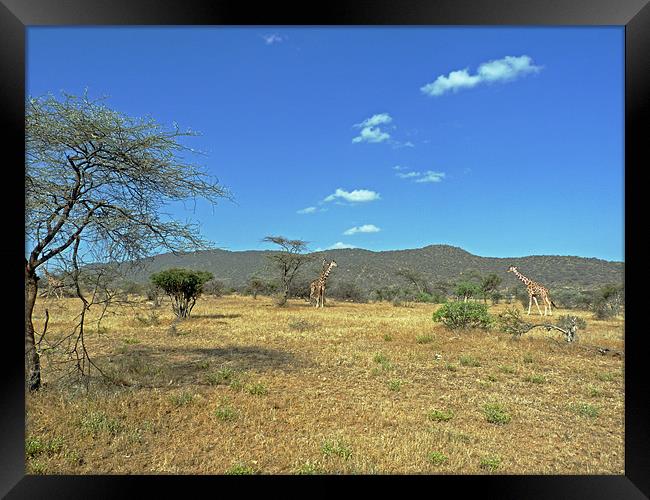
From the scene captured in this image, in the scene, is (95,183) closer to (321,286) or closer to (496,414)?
(496,414)

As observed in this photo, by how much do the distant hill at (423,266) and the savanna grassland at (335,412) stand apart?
2743 centimetres

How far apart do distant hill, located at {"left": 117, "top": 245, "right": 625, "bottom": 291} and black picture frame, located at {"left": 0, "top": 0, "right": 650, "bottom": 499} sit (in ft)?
105

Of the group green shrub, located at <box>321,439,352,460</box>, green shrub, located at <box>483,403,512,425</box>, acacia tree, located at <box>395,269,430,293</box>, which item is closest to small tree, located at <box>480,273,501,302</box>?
acacia tree, located at <box>395,269,430,293</box>

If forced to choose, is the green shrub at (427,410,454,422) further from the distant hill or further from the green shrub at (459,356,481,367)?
the distant hill

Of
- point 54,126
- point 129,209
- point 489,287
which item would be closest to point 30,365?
point 129,209

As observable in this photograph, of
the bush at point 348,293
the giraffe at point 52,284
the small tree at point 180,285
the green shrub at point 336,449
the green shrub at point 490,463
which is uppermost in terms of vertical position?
the giraffe at point 52,284

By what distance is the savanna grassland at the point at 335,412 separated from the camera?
10.2 feet

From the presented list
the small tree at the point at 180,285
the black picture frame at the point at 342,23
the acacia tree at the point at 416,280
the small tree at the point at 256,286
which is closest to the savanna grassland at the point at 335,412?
the black picture frame at the point at 342,23

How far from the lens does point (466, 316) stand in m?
9.67

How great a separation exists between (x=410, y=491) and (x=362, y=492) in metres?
0.26

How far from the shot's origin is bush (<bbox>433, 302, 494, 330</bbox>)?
9531mm

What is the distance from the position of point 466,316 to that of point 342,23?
28.2 ft

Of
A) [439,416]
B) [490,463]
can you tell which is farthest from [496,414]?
[490,463]

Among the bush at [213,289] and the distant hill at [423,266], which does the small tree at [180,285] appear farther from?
the distant hill at [423,266]
